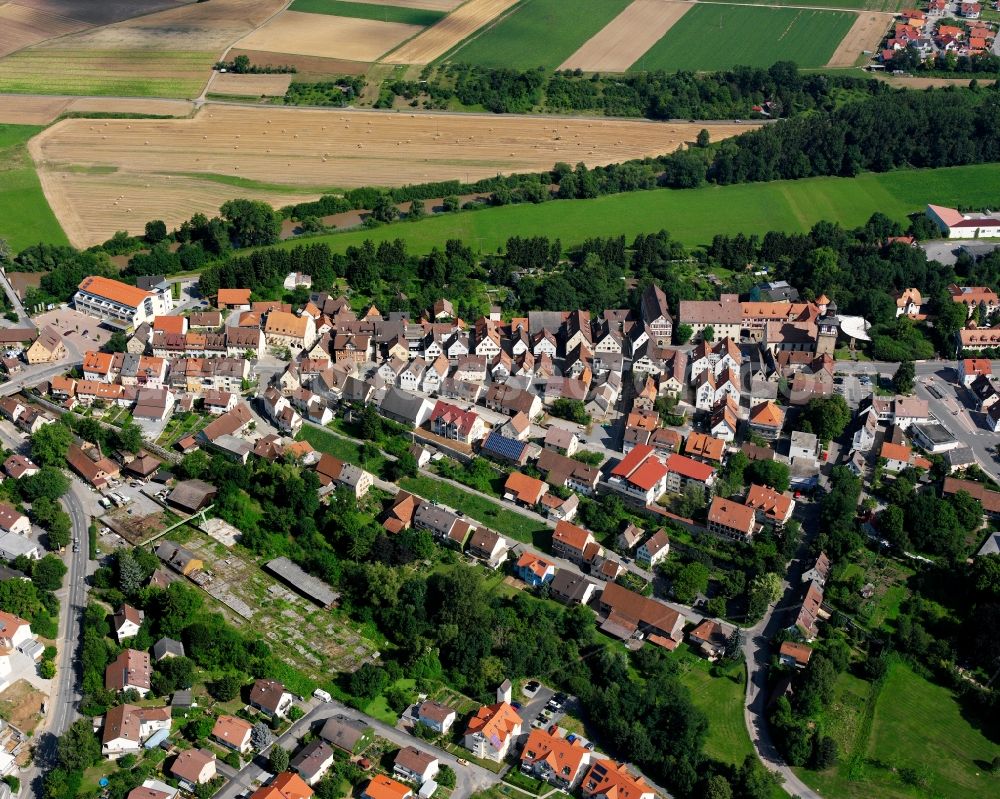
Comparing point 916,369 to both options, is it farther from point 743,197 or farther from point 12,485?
point 12,485

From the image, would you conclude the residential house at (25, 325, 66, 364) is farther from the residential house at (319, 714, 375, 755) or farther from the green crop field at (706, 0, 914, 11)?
the green crop field at (706, 0, 914, 11)

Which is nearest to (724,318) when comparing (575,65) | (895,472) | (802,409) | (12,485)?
(802,409)

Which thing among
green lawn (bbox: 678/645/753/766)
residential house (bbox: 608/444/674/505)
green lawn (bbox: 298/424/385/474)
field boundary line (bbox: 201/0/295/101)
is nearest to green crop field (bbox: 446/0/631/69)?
field boundary line (bbox: 201/0/295/101)

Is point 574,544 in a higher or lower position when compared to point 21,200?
lower

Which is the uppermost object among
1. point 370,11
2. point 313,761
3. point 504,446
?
point 370,11

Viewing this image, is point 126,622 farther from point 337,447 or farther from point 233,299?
point 233,299

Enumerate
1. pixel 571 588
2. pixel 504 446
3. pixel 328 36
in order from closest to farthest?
pixel 571 588 < pixel 504 446 < pixel 328 36

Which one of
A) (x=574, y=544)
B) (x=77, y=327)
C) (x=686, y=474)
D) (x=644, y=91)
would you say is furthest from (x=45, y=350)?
(x=644, y=91)

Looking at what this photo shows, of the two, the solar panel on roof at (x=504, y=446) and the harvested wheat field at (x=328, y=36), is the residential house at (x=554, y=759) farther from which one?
the harvested wheat field at (x=328, y=36)
